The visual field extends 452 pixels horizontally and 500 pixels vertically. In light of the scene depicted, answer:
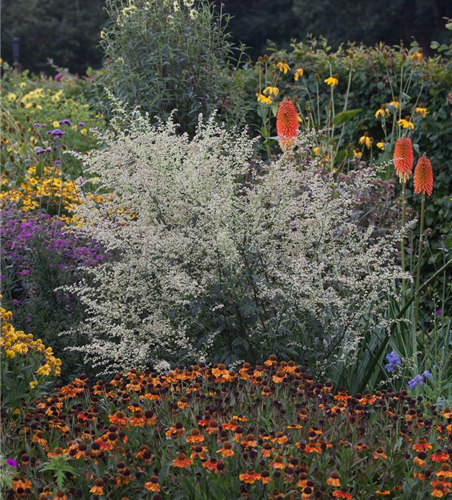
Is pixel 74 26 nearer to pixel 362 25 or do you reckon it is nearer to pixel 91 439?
pixel 362 25

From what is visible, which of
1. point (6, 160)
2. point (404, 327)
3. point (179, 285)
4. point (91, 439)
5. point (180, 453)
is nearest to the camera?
point (180, 453)

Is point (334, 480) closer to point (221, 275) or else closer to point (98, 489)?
point (98, 489)

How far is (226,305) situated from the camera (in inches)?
147

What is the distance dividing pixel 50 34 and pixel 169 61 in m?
25.4

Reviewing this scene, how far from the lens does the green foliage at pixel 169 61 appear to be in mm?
6223

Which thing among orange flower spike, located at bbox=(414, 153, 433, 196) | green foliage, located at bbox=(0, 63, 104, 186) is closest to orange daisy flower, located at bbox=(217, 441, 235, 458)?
orange flower spike, located at bbox=(414, 153, 433, 196)

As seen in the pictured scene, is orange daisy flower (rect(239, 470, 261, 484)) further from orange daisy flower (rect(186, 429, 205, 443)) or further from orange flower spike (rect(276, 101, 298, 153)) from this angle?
orange flower spike (rect(276, 101, 298, 153))

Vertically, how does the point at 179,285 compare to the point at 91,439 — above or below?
above

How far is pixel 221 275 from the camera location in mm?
3732

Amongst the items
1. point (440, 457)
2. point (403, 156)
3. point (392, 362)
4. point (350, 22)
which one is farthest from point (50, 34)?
point (440, 457)

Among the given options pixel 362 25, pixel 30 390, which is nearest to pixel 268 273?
pixel 30 390

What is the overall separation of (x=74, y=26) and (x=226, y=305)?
28774mm

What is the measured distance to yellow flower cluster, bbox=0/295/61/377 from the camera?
3031mm

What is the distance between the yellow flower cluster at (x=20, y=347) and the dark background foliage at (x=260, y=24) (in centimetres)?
2262
